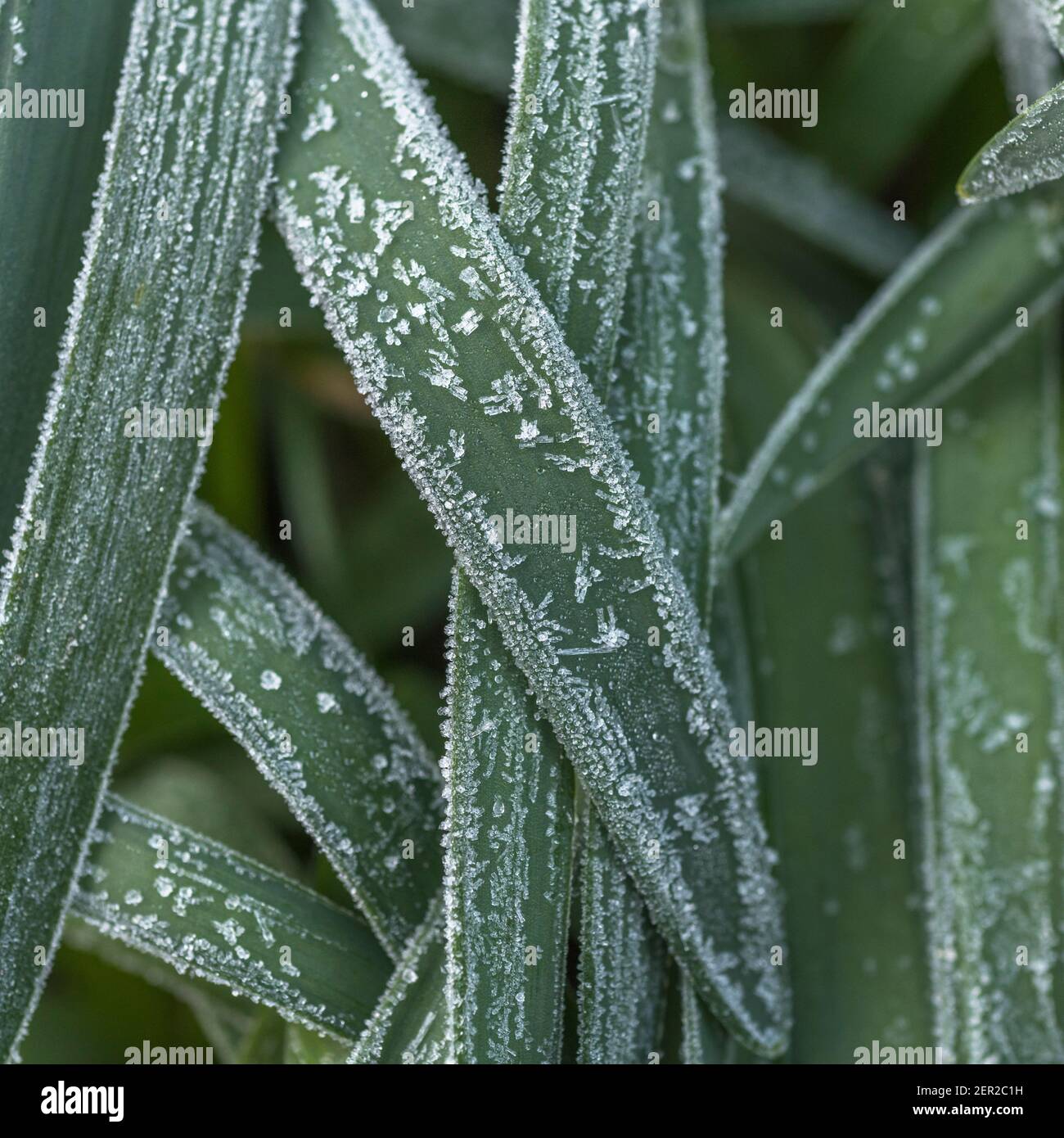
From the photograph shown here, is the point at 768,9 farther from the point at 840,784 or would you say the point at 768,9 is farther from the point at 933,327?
the point at 840,784

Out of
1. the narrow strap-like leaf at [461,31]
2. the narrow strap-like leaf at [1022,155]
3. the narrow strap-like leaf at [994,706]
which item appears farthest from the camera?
the narrow strap-like leaf at [461,31]

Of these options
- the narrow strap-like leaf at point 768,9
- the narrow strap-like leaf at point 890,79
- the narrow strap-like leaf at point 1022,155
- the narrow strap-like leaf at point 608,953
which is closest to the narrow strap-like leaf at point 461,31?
the narrow strap-like leaf at point 768,9

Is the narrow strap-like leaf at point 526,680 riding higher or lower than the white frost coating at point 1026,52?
lower

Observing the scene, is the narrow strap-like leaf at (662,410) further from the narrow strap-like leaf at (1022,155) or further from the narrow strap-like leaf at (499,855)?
the narrow strap-like leaf at (1022,155)

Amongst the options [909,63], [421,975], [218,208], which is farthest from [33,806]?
[909,63]

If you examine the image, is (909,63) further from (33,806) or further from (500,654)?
(33,806)

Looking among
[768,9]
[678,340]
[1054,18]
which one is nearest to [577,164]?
[678,340]
